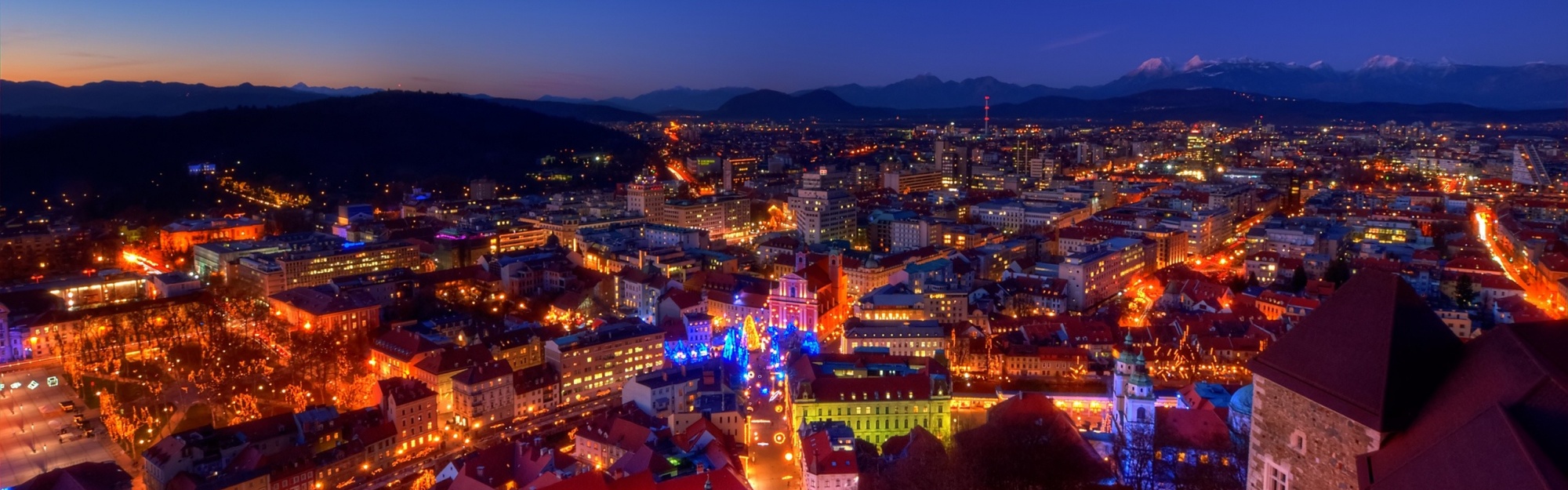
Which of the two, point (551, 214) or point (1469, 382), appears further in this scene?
point (551, 214)

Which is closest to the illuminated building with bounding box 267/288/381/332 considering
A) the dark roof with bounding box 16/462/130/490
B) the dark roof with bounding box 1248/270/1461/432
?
the dark roof with bounding box 16/462/130/490

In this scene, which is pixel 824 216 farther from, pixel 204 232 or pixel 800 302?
pixel 204 232

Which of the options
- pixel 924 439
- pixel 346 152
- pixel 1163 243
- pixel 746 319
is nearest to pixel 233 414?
pixel 746 319

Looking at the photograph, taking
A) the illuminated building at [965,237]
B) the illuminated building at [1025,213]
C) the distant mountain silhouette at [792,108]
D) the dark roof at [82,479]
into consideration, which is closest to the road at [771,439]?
the dark roof at [82,479]

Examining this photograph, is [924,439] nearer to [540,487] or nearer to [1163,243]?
[540,487]

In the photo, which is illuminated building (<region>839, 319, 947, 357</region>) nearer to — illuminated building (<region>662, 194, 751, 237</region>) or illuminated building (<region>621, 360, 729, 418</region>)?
illuminated building (<region>621, 360, 729, 418</region>)

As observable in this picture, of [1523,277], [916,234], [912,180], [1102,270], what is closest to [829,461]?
[1102,270]
